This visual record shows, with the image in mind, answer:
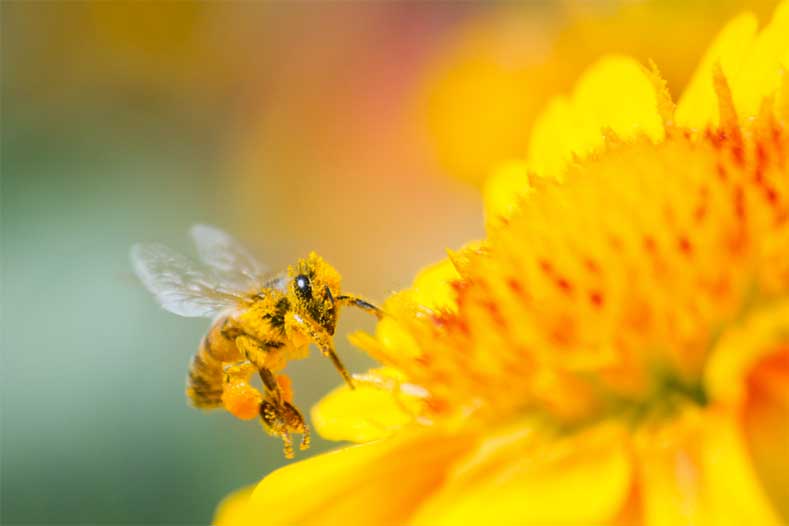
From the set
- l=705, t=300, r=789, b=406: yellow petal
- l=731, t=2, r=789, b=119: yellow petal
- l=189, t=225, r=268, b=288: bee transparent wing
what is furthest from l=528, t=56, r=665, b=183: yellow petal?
l=705, t=300, r=789, b=406: yellow petal

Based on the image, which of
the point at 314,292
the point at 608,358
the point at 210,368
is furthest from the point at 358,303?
the point at 608,358

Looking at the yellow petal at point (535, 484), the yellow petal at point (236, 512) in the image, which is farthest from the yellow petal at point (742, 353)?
the yellow petal at point (236, 512)

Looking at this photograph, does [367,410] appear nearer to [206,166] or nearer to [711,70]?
[711,70]

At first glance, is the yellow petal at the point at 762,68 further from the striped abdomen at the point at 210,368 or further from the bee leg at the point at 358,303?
the striped abdomen at the point at 210,368

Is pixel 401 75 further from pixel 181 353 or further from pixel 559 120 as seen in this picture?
pixel 559 120

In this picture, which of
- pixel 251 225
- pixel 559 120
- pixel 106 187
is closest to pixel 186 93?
pixel 251 225

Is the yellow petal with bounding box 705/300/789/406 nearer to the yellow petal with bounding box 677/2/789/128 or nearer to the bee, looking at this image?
the yellow petal with bounding box 677/2/789/128
